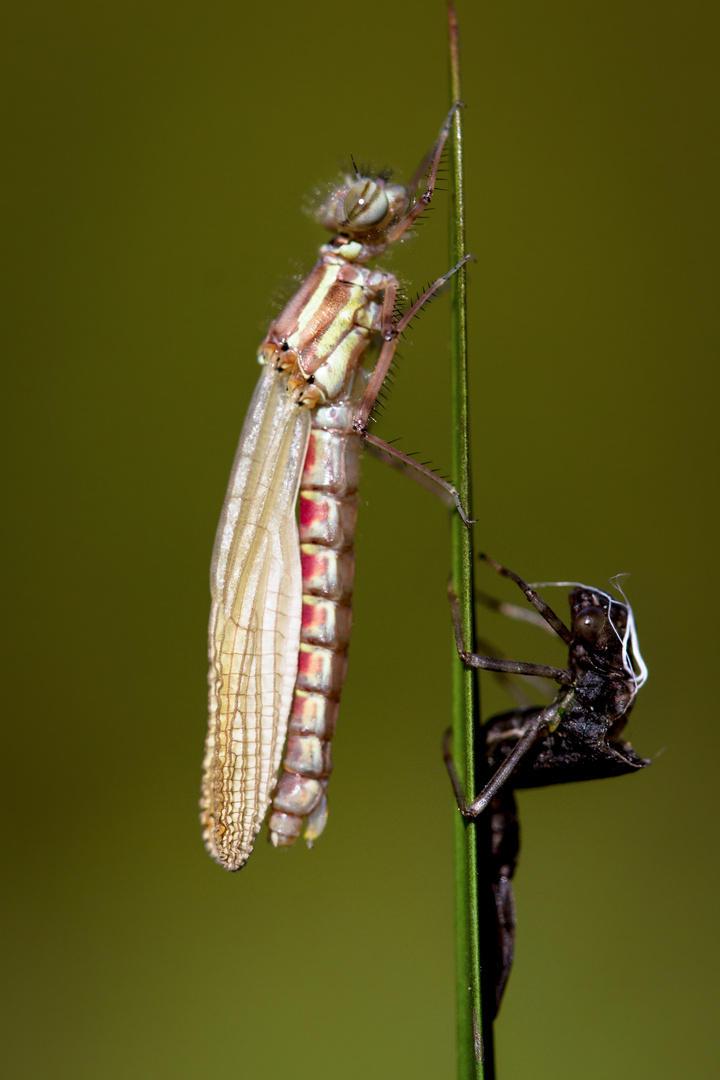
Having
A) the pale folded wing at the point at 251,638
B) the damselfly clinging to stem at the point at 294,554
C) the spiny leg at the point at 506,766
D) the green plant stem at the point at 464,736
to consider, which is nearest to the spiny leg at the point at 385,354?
the damselfly clinging to stem at the point at 294,554

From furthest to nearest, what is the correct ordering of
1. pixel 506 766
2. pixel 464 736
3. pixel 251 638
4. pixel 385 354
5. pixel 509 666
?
pixel 385 354
pixel 251 638
pixel 509 666
pixel 506 766
pixel 464 736

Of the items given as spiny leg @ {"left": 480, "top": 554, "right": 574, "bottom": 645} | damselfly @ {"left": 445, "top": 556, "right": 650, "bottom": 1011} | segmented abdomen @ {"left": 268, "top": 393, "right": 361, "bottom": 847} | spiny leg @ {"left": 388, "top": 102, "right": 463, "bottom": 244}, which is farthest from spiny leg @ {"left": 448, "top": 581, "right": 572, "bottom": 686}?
spiny leg @ {"left": 388, "top": 102, "right": 463, "bottom": 244}

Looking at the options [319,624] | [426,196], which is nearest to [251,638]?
[319,624]

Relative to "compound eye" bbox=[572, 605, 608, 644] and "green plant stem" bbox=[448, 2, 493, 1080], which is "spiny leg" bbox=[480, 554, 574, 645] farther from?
"green plant stem" bbox=[448, 2, 493, 1080]

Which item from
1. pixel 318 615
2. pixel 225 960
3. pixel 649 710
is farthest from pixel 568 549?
pixel 225 960

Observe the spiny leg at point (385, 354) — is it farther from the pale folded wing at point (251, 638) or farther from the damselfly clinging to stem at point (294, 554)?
the pale folded wing at point (251, 638)

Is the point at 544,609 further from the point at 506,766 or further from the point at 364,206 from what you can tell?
the point at 364,206

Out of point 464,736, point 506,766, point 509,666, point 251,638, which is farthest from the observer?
point 251,638

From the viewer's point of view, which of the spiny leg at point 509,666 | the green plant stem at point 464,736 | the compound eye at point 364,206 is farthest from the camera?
the compound eye at point 364,206
